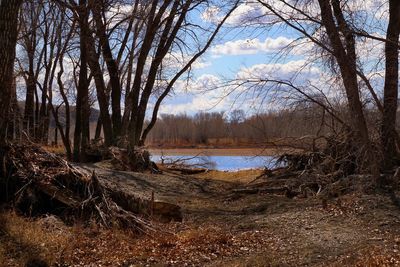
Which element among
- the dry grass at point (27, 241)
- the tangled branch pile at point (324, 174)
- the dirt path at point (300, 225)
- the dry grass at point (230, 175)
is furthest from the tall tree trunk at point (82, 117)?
the dry grass at point (27, 241)

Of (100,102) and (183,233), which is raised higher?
(100,102)

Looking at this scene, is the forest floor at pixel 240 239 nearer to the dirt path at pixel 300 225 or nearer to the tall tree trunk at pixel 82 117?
the dirt path at pixel 300 225

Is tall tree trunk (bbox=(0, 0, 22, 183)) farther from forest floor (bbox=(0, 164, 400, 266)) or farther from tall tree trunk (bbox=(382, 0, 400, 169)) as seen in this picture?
tall tree trunk (bbox=(382, 0, 400, 169))

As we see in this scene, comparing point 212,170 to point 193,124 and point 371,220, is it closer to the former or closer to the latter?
point 371,220

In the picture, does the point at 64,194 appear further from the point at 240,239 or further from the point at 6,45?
the point at 240,239

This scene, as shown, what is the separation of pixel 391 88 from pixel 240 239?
4778 millimetres

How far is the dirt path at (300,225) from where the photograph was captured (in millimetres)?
7609

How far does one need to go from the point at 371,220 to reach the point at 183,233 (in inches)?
113

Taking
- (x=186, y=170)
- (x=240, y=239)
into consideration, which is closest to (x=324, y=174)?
(x=240, y=239)

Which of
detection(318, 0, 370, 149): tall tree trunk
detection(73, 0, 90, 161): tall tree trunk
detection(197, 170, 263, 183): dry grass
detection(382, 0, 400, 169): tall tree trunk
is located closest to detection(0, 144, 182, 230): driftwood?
detection(318, 0, 370, 149): tall tree trunk

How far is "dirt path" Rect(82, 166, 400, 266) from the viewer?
7.61 meters

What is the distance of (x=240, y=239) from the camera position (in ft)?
28.4

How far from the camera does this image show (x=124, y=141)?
18156mm

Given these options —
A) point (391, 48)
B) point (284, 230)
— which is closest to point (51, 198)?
point (284, 230)
